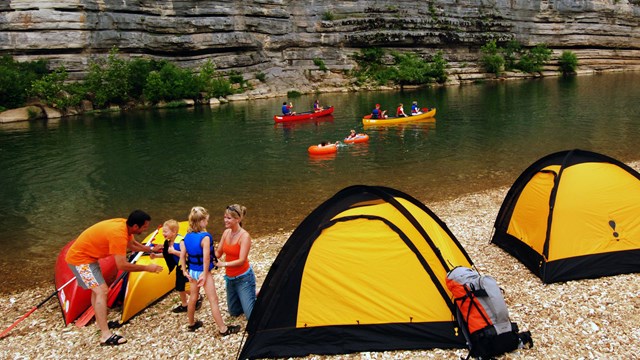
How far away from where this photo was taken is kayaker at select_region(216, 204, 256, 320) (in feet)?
22.9

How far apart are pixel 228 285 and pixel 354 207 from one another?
8.66ft

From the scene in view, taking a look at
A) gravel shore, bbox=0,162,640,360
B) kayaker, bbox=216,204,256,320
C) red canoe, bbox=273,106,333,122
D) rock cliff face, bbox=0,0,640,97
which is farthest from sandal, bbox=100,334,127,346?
rock cliff face, bbox=0,0,640,97

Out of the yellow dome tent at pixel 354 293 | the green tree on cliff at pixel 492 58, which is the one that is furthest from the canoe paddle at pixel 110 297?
the green tree on cliff at pixel 492 58

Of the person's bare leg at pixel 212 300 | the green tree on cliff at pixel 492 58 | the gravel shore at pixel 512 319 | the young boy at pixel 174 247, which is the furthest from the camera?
the green tree on cliff at pixel 492 58

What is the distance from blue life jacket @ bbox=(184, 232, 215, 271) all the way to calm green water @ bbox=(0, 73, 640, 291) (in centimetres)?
648

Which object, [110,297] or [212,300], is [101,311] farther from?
→ [212,300]

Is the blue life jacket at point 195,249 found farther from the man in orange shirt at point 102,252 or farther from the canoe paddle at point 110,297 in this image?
the canoe paddle at point 110,297

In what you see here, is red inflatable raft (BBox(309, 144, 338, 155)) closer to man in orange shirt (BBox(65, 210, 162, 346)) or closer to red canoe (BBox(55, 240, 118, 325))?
red canoe (BBox(55, 240, 118, 325))

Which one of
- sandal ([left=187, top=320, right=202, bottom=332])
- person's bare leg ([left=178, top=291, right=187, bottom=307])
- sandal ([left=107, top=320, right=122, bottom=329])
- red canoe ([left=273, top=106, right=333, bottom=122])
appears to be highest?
red canoe ([left=273, top=106, right=333, bottom=122])

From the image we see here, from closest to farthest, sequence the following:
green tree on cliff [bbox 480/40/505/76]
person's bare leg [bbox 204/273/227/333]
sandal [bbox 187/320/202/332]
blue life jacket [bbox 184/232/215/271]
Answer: blue life jacket [bbox 184/232/215/271], person's bare leg [bbox 204/273/227/333], sandal [bbox 187/320/202/332], green tree on cliff [bbox 480/40/505/76]

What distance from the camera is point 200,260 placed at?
7.25 m

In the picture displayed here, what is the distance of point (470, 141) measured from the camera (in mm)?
27062

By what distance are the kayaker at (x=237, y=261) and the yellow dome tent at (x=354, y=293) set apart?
1.80 feet

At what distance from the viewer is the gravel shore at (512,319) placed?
6492mm
